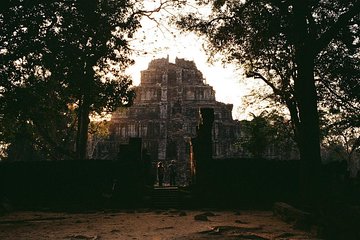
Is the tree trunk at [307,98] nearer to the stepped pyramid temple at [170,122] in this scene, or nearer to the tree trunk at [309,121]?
the tree trunk at [309,121]

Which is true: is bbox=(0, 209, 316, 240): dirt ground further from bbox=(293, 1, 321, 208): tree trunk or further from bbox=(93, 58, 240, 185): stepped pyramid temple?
bbox=(93, 58, 240, 185): stepped pyramid temple

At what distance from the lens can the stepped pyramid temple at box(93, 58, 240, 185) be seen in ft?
166

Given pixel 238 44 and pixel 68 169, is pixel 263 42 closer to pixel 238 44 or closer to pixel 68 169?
pixel 238 44

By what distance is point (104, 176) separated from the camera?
1606 centimetres

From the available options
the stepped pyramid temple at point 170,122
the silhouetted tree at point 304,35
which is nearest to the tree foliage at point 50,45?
the silhouetted tree at point 304,35

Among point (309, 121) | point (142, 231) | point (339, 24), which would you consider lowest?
point (142, 231)

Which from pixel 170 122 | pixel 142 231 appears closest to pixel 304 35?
pixel 142 231

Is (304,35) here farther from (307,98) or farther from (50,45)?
(50,45)

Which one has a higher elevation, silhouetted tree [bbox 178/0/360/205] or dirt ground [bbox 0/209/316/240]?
silhouetted tree [bbox 178/0/360/205]

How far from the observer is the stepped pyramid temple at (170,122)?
50.5 meters

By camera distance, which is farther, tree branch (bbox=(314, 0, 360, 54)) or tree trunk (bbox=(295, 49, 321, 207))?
tree trunk (bbox=(295, 49, 321, 207))

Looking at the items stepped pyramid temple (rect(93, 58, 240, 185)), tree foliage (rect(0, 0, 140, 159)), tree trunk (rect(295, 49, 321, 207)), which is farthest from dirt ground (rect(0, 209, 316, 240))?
stepped pyramid temple (rect(93, 58, 240, 185))

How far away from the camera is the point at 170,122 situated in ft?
173

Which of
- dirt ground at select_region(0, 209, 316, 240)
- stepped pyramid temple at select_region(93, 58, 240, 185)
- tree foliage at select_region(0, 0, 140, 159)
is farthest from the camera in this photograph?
stepped pyramid temple at select_region(93, 58, 240, 185)
